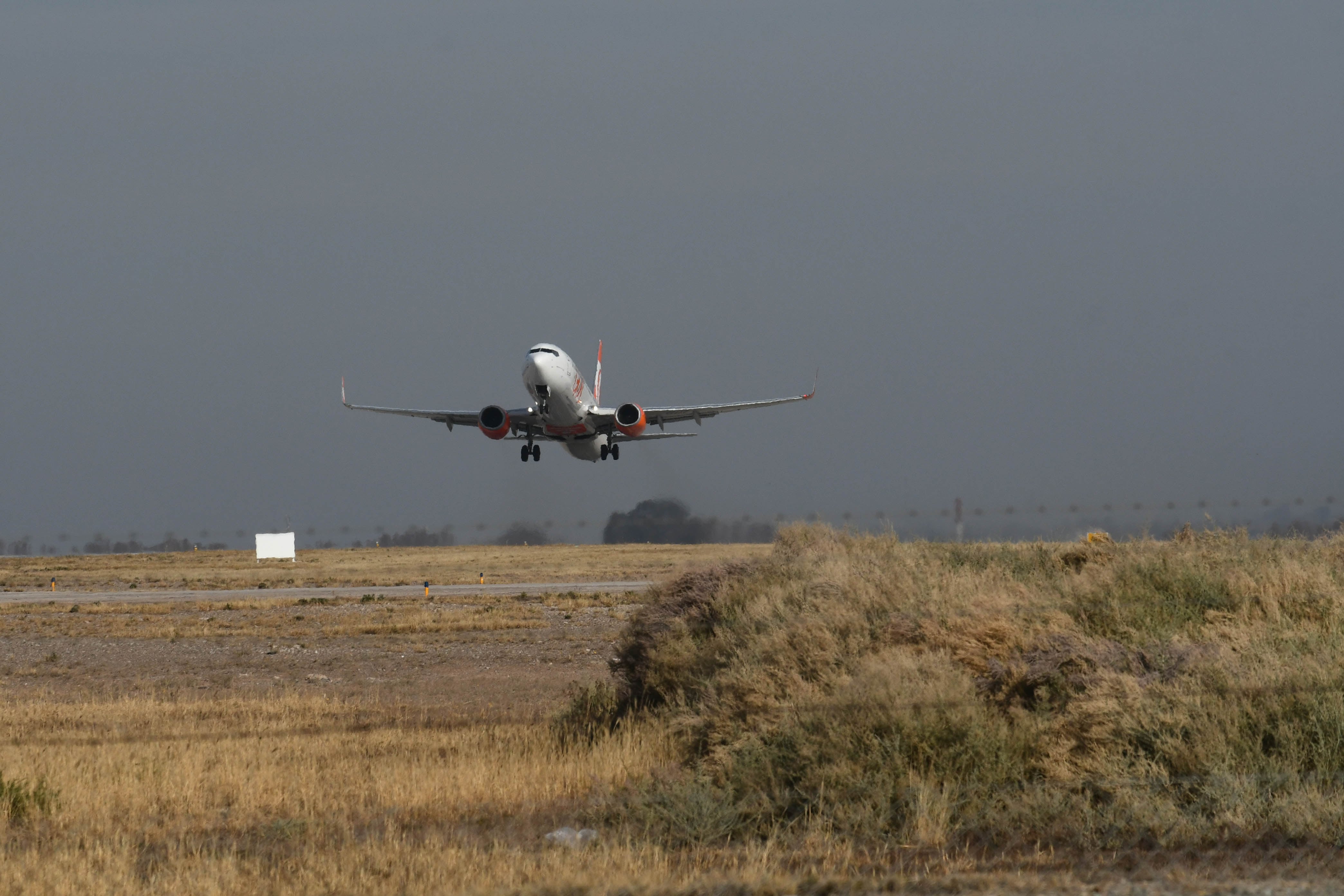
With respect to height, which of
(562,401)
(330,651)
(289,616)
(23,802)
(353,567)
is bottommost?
(353,567)

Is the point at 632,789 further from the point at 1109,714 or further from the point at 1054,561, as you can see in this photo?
the point at 1054,561

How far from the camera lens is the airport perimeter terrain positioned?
8.08 meters

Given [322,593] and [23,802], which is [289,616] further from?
[23,802]

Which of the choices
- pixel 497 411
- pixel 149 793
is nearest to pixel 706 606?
pixel 149 793

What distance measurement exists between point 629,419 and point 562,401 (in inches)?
180

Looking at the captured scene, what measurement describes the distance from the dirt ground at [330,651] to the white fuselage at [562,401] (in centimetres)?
782

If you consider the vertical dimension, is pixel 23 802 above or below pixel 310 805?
above

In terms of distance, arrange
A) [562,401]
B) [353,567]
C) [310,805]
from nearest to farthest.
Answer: [310,805] < [562,401] < [353,567]

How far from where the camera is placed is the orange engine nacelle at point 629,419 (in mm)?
50094

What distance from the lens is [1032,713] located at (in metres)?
9.96

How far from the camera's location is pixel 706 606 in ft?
52.4

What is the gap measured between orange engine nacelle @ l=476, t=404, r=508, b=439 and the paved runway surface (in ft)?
21.5

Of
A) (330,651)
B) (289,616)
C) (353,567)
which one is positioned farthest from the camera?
(353,567)

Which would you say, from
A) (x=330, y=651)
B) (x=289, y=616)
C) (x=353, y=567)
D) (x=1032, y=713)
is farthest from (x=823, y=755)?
(x=353, y=567)
